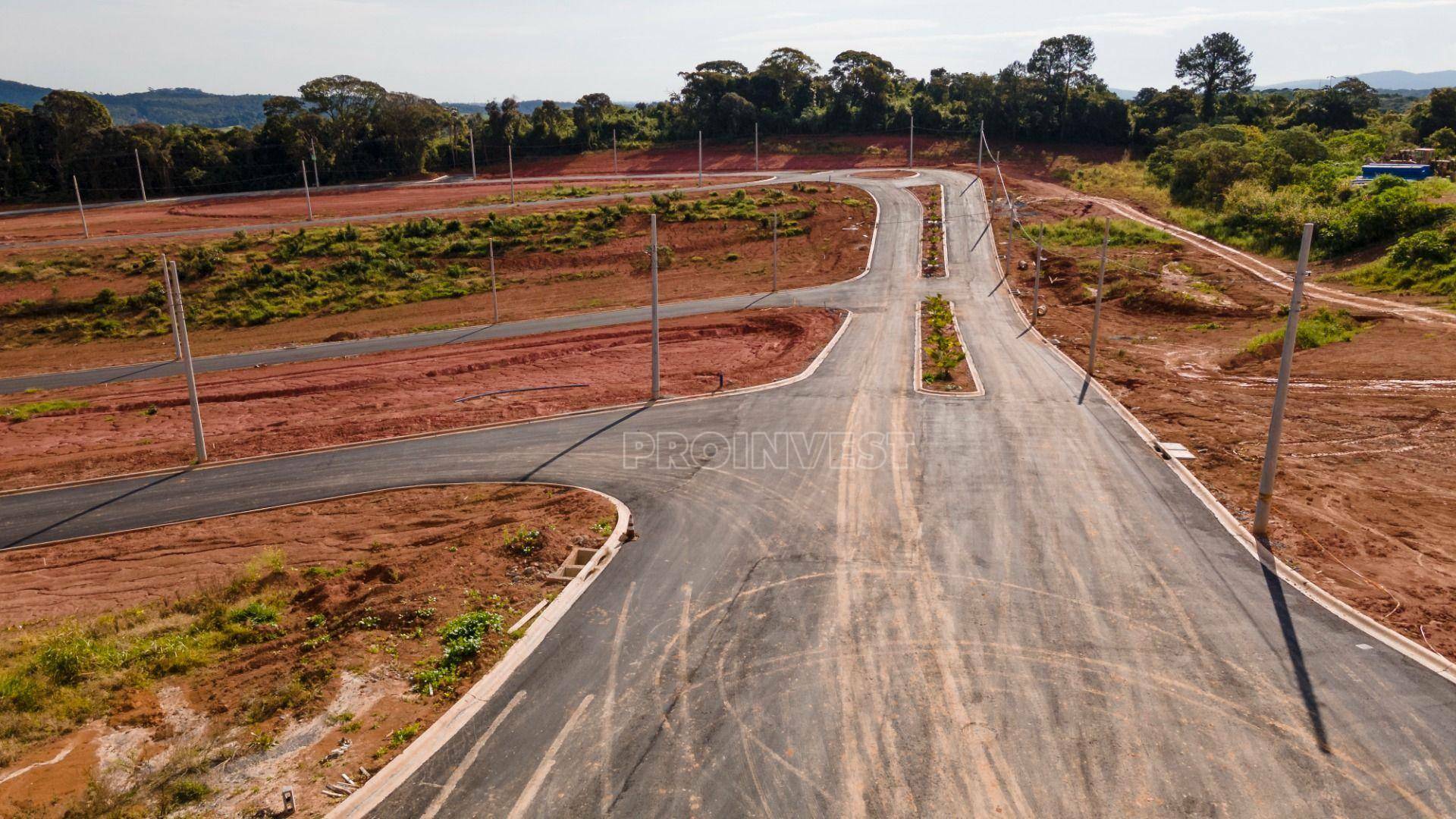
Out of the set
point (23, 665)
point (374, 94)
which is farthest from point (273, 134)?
point (23, 665)

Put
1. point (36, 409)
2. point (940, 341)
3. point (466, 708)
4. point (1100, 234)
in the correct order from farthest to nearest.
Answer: point (1100, 234) < point (940, 341) < point (36, 409) < point (466, 708)

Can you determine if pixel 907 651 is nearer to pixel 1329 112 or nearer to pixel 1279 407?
pixel 1279 407

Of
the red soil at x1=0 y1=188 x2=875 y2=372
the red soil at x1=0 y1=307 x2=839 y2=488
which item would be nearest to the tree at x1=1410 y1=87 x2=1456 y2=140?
the red soil at x1=0 y1=188 x2=875 y2=372

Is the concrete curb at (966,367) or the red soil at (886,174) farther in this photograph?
the red soil at (886,174)

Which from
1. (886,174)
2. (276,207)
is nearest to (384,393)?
(276,207)

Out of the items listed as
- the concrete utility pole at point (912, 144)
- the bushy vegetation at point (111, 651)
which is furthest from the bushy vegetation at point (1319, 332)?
the concrete utility pole at point (912, 144)

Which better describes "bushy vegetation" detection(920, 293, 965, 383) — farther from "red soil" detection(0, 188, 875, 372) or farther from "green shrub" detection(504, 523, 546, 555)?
"green shrub" detection(504, 523, 546, 555)

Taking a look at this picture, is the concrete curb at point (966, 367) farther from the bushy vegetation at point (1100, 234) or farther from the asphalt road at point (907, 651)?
the bushy vegetation at point (1100, 234)
